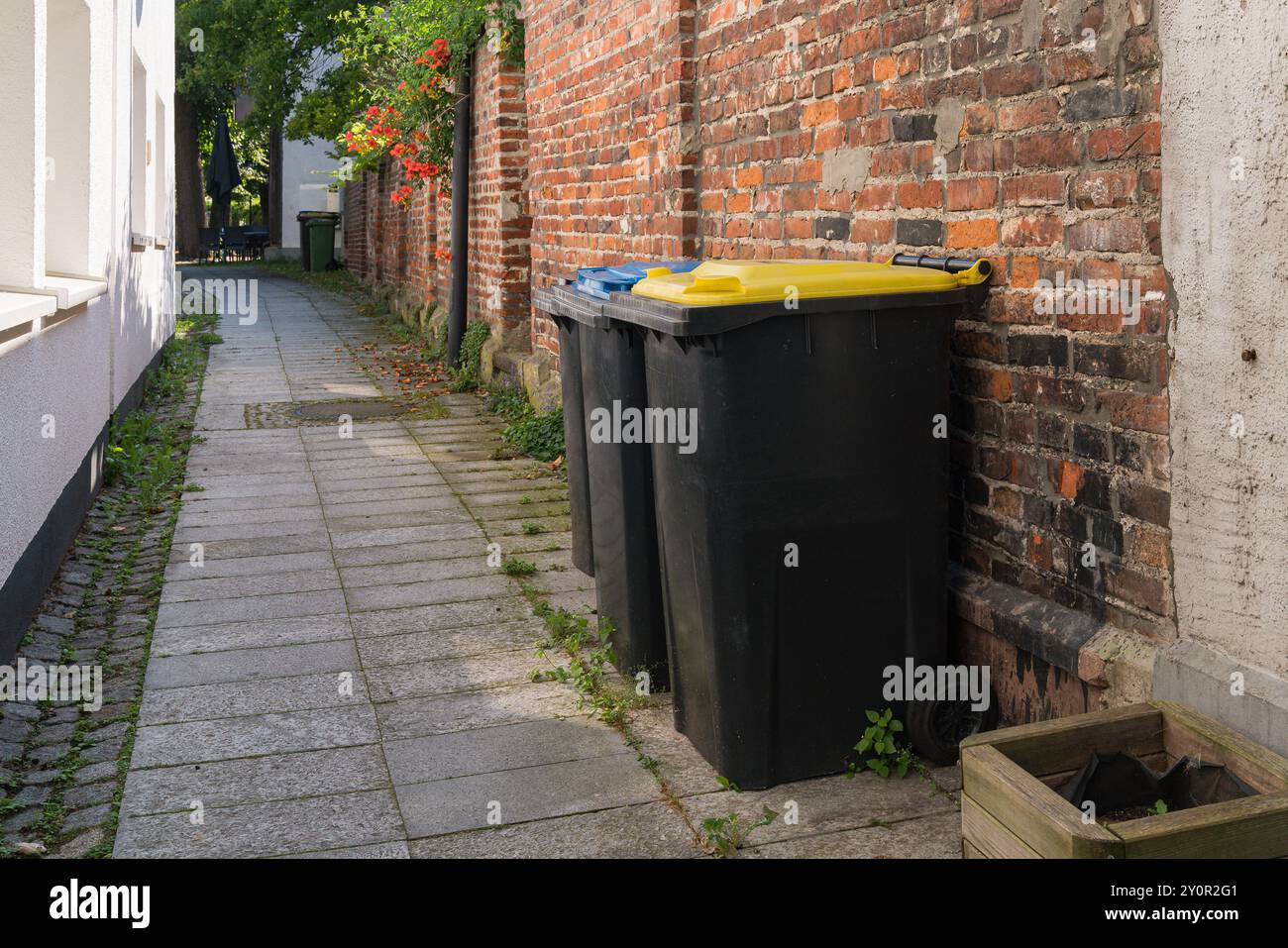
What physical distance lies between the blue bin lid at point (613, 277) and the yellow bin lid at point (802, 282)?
24.4 inches

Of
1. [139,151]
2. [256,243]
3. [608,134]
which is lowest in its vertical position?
[608,134]

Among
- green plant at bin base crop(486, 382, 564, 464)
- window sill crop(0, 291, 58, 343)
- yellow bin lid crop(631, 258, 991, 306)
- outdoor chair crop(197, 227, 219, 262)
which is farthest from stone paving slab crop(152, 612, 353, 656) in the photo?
outdoor chair crop(197, 227, 219, 262)

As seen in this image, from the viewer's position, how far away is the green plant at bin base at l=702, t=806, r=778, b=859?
10.6 feet

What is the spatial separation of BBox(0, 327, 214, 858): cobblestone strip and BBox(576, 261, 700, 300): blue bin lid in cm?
197

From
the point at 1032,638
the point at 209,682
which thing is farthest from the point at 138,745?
the point at 1032,638

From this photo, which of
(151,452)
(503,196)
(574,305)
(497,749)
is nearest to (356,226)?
(503,196)

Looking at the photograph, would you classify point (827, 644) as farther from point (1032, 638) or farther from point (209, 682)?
point (209, 682)

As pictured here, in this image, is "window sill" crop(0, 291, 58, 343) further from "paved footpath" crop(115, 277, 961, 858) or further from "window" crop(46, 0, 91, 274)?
"window" crop(46, 0, 91, 274)

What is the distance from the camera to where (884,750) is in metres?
→ 3.68

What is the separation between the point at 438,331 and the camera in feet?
44.9

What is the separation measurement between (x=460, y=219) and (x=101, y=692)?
8040 mm

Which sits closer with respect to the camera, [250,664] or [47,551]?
[250,664]

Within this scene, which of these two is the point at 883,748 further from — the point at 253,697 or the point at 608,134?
the point at 608,134

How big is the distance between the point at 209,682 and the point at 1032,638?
2.63m
